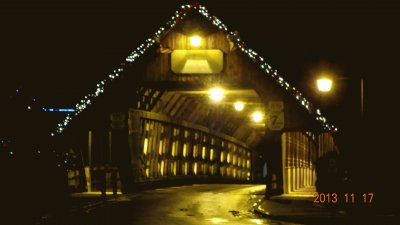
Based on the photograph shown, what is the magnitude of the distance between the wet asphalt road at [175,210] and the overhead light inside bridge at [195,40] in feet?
18.8

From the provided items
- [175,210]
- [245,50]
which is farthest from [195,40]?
[175,210]

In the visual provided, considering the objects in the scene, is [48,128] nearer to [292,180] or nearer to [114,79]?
[114,79]

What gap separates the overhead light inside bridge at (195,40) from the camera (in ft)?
103

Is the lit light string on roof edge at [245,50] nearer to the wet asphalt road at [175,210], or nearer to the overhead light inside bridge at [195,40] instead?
the overhead light inside bridge at [195,40]

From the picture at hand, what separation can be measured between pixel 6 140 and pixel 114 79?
11.4 m

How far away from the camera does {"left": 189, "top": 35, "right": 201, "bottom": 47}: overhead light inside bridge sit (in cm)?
3142

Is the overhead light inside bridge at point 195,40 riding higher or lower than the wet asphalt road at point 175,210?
higher

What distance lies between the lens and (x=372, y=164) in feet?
88.2

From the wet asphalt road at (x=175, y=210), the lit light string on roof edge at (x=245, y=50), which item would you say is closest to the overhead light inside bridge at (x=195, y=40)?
the lit light string on roof edge at (x=245, y=50)

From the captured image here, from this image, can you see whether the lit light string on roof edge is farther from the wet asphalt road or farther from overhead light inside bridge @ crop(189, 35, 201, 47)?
the wet asphalt road

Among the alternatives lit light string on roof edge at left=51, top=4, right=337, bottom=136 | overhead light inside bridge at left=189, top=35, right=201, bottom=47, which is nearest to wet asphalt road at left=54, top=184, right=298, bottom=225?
lit light string on roof edge at left=51, top=4, right=337, bottom=136

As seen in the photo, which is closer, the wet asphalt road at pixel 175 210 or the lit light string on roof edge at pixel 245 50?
the wet asphalt road at pixel 175 210

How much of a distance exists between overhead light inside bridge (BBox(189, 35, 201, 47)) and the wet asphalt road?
572cm

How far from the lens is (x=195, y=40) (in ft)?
103
